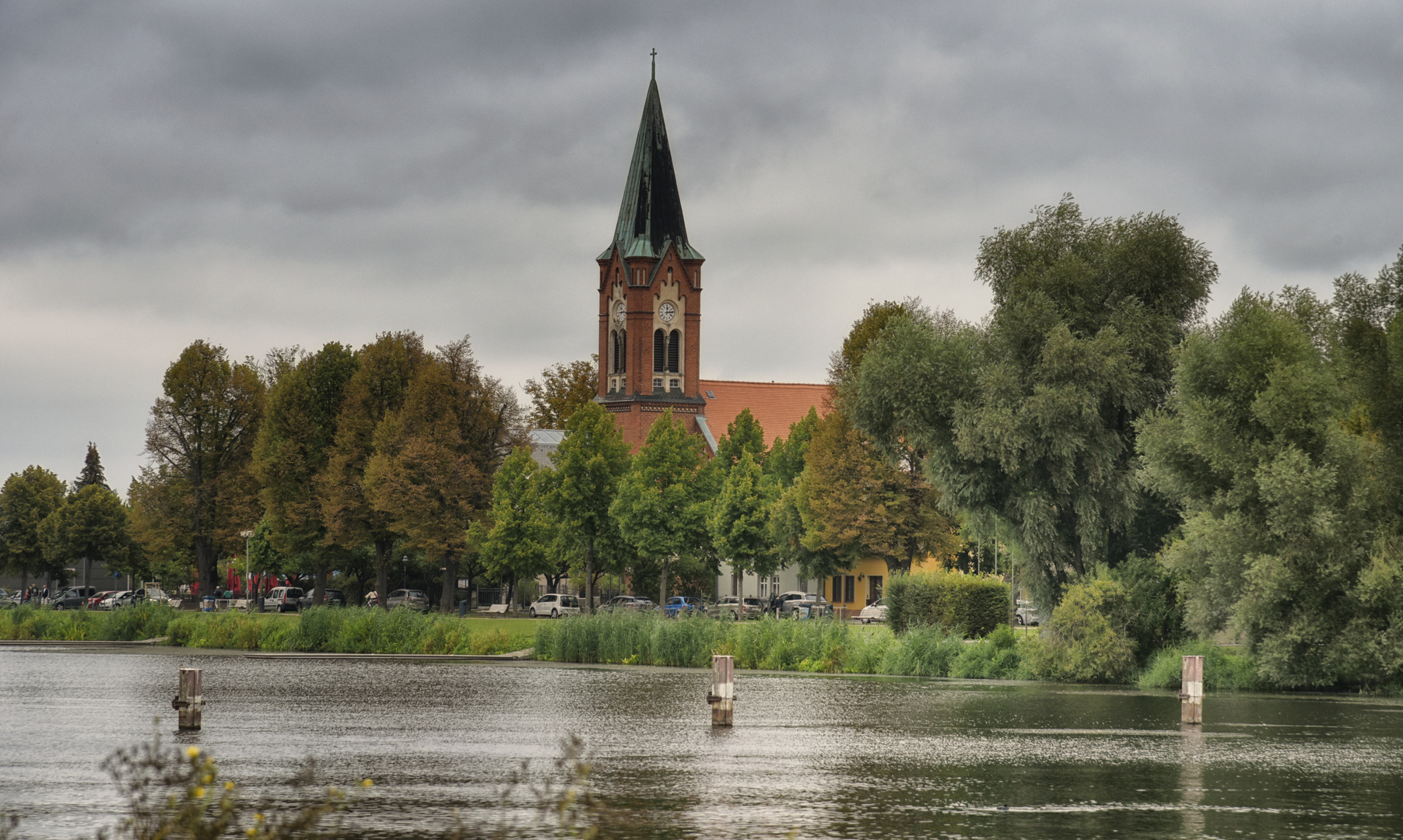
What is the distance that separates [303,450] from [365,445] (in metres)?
4.15

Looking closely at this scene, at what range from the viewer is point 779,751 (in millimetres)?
23375

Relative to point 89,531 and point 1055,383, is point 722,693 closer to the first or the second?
point 1055,383

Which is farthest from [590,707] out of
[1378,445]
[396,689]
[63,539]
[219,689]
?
[63,539]

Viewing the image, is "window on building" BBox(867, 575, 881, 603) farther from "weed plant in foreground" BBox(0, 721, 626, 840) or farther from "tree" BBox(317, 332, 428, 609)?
"weed plant in foreground" BBox(0, 721, 626, 840)

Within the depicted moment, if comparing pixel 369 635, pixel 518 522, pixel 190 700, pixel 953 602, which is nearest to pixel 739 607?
pixel 518 522

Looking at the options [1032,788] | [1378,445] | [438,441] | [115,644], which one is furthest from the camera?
[438,441]

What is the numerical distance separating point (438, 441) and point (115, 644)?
2152cm

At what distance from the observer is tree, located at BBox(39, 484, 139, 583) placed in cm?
10538

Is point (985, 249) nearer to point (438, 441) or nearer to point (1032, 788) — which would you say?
point (1032, 788)

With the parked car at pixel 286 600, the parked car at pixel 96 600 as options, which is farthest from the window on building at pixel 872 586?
the parked car at pixel 96 600

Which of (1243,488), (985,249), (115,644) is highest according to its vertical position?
(985,249)

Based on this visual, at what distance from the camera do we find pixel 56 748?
22812mm

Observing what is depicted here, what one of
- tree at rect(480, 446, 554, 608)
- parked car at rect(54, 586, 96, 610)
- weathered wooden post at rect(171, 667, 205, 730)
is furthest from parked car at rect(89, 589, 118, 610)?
weathered wooden post at rect(171, 667, 205, 730)

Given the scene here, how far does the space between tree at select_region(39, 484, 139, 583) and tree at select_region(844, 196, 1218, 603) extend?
76.3 meters
